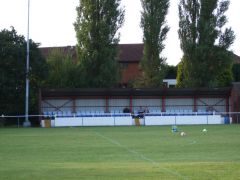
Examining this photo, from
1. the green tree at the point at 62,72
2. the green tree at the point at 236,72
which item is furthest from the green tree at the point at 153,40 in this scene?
the green tree at the point at 236,72

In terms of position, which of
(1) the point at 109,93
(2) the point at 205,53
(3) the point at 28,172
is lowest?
(3) the point at 28,172

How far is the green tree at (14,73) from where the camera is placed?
5575 centimetres

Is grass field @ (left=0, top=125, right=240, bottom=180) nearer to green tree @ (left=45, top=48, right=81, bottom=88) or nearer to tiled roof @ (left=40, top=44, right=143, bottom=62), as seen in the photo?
green tree @ (left=45, top=48, right=81, bottom=88)

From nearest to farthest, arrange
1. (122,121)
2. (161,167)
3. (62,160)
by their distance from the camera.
→ (161,167)
(62,160)
(122,121)

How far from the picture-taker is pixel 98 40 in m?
64.0

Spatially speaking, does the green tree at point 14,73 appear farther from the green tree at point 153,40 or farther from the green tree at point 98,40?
the green tree at point 153,40

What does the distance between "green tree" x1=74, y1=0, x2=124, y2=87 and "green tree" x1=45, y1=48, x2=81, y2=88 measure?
4.77 feet

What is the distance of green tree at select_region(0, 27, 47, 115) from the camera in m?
55.8

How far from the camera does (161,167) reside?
Result: 57.5ft

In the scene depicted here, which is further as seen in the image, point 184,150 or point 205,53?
point 205,53

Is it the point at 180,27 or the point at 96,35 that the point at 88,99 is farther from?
the point at 180,27

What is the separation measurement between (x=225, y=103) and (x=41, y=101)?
1946 cm

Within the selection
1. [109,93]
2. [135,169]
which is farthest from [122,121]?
[135,169]

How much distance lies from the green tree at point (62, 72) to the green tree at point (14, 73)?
453 centimetres
